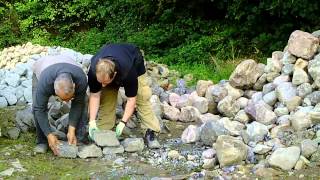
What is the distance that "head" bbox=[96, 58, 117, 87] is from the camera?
4.95 metres

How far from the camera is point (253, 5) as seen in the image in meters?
9.91

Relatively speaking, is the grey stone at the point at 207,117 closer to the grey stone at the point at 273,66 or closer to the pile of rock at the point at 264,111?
the pile of rock at the point at 264,111

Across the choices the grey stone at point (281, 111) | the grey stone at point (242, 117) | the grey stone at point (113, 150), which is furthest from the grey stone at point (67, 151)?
the grey stone at point (281, 111)

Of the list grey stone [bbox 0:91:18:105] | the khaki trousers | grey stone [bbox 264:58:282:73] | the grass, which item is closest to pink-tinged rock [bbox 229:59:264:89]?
grey stone [bbox 264:58:282:73]

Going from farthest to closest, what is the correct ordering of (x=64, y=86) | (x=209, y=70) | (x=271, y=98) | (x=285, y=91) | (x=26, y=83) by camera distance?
(x=209, y=70), (x=26, y=83), (x=271, y=98), (x=285, y=91), (x=64, y=86)

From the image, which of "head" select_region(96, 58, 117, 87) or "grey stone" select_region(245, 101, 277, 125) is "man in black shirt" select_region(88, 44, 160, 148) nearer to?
"head" select_region(96, 58, 117, 87)

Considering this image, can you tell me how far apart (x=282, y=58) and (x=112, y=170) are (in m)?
2.94

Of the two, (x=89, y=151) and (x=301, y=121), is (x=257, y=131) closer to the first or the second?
(x=301, y=121)

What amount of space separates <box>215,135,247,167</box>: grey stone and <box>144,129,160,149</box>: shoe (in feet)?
2.51

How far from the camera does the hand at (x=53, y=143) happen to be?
5348 mm

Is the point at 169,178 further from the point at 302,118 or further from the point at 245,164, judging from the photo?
the point at 302,118

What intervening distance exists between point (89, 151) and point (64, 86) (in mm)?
1031

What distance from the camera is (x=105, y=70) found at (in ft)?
16.2

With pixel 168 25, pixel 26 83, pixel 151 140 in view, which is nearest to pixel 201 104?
pixel 151 140
